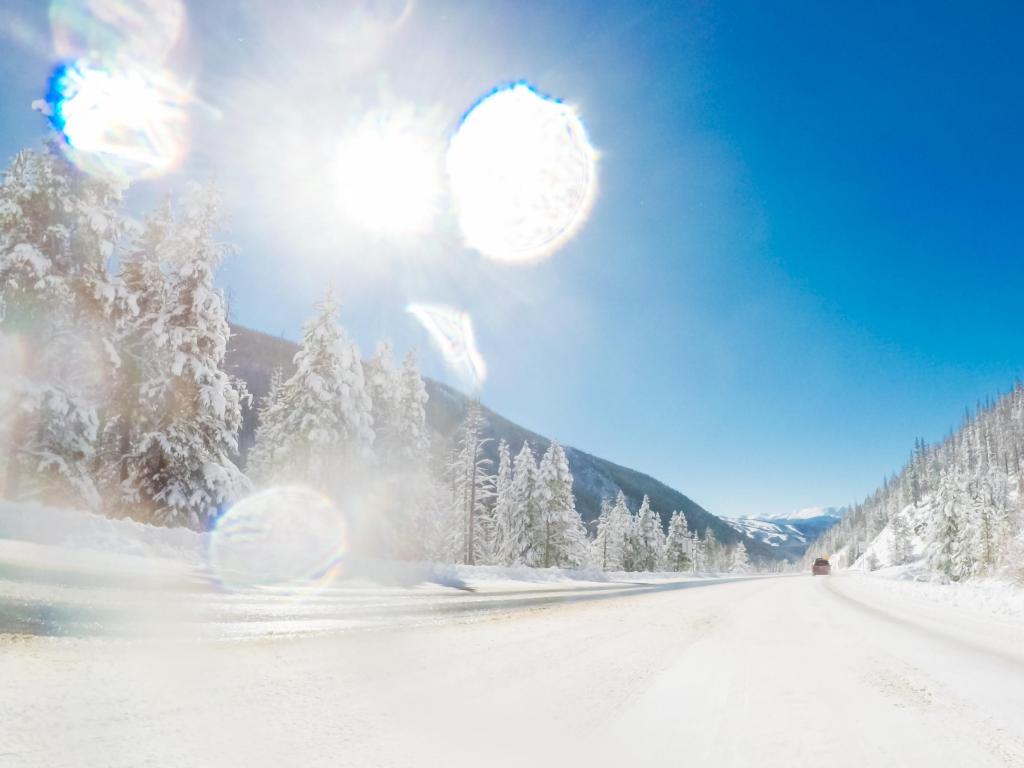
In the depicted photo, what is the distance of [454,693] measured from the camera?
427 cm

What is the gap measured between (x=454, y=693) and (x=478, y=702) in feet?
0.92

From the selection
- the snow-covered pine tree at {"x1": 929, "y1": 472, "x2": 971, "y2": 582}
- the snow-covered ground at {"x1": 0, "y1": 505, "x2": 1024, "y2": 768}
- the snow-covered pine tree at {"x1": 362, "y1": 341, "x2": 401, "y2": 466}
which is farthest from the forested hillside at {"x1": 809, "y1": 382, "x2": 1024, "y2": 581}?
the snow-covered pine tree at {"x1": 362, "y1": 341, "x2": 401, "y2": 466}

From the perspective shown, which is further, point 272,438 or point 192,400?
point 272,438

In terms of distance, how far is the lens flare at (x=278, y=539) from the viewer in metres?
15.7

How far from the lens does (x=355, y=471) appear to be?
1246 inches

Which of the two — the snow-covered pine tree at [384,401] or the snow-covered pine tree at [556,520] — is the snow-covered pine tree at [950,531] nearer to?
the snow-covered pine tree at [556,520]

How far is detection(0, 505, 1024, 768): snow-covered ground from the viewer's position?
114 inches

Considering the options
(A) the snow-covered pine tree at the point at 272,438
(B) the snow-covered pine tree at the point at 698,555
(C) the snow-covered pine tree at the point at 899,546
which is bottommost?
(B) the snow-covered pine tree at the point at 698,555

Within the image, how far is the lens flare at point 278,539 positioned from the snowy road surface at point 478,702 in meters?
7.99

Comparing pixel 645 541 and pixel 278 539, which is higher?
pixel 278 539

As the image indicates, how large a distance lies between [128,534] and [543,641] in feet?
→ 39.8

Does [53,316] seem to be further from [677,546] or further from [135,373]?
[677,546]

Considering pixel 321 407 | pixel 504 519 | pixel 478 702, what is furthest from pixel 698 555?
pixel 478 702

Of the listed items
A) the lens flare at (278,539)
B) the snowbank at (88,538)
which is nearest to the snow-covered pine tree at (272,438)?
the lens flare at (278,539)
